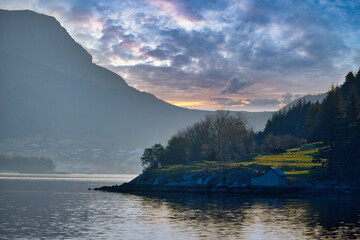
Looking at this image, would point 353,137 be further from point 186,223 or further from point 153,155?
point 153,155

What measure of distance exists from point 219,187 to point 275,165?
83.1 feet

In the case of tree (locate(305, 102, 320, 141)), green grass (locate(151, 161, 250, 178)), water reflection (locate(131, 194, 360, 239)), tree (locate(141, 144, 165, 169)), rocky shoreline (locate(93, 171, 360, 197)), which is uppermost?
tree (locate(305, 102, 320, 141))

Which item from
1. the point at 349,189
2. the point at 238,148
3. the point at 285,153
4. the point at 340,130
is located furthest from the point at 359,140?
the point at 238,148

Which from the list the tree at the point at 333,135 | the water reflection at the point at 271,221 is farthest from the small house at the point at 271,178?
the water reflection at the point at 271,221

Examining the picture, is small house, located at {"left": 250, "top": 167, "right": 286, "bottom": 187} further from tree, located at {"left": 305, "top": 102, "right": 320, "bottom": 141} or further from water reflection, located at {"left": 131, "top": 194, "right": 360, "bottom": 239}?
tree, located at {"left": 305, "top": 102, "right": 320, "bottom": 141}

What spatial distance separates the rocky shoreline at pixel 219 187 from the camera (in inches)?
4227

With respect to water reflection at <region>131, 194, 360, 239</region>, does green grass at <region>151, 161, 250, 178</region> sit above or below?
above

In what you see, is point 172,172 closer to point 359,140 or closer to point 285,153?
point 285,153

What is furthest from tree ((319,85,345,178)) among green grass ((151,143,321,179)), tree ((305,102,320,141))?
tree ((305,102,320,141))

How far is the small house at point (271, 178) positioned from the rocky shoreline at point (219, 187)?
2.05 m

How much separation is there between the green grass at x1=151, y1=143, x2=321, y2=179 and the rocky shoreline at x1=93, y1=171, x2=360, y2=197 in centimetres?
397

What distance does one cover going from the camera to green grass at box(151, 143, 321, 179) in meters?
124

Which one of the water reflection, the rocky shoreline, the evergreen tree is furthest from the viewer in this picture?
the evergreen tree

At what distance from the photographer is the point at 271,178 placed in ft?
372
